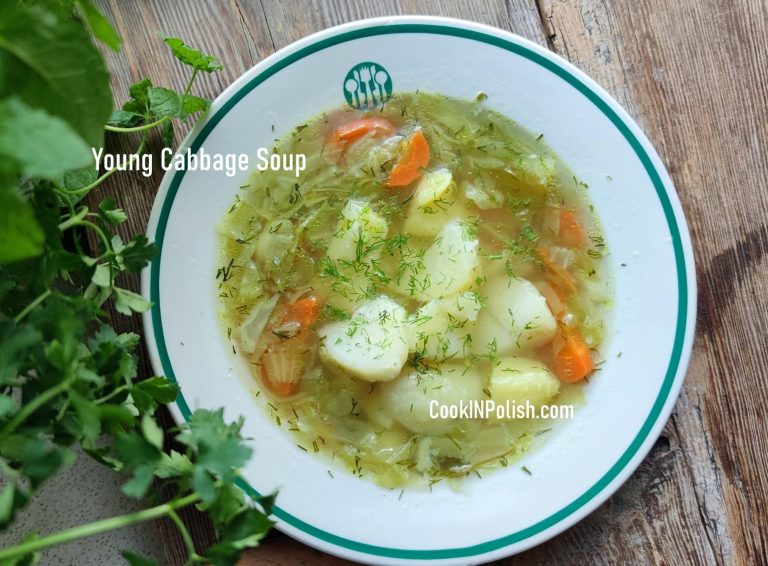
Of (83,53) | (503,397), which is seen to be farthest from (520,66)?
(83,53)

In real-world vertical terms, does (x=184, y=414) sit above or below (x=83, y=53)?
below

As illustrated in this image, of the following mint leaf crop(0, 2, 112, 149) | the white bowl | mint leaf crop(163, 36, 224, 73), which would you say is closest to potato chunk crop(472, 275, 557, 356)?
the white bowl

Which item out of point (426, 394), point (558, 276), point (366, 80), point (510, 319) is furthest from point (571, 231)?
point (366, 80)

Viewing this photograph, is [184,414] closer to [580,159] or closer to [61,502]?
[61,502]

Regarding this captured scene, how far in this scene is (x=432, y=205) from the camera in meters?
2.18

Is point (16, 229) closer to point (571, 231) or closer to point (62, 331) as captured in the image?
point (62, 331)

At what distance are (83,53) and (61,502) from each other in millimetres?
1338

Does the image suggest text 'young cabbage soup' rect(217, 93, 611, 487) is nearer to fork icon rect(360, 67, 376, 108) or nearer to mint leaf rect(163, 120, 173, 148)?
fork icon rect(360, 67, 376, 108)

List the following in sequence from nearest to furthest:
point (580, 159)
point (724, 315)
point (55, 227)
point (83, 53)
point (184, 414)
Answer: point (83, 53), point (55, 227), point (184, 414), point (580, 159), point (724, 315)

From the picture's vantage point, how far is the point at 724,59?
7.45ft

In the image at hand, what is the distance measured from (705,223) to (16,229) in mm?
1952

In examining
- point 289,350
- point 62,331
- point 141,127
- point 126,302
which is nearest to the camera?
point 62,331

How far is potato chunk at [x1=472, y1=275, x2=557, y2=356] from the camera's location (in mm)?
2178

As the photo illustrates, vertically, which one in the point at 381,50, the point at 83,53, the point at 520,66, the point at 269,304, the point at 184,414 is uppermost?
the point at 83,53
